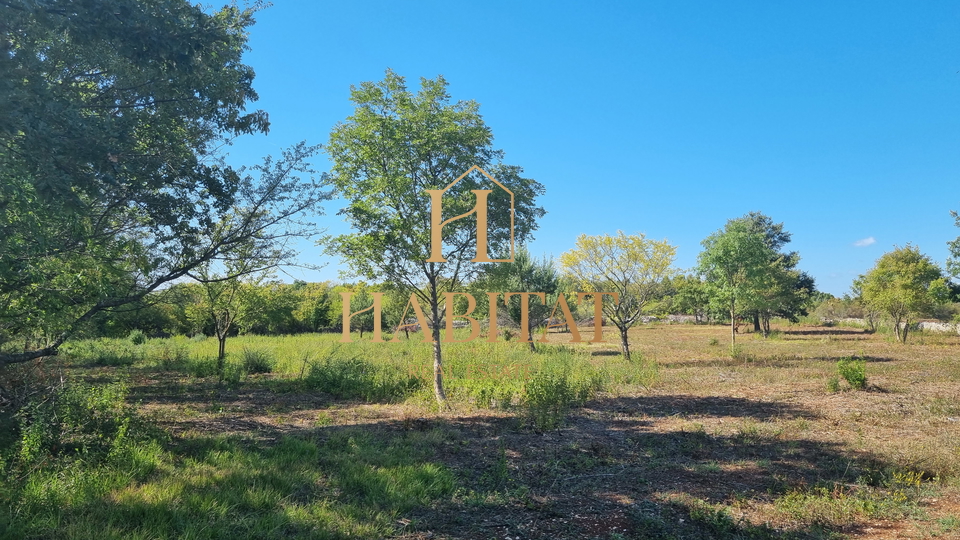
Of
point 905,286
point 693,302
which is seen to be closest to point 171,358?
point 905,286

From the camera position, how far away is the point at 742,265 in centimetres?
2150

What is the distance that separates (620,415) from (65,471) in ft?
25.5

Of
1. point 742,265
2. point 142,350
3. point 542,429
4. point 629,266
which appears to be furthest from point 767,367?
point 142,350

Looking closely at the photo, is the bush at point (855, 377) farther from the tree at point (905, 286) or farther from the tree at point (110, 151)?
the tree at point (905, 286)

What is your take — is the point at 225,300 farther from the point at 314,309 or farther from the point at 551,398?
the point at 314,309

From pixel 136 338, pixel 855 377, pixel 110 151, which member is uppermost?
pixel 110 151

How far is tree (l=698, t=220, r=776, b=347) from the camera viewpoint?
69.7ft

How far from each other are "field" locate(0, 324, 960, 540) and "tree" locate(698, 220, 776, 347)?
10.4 m

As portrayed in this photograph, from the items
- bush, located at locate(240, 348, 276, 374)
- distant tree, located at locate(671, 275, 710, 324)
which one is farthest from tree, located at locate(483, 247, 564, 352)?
distant tree, located at locate(671, 275, 710, 324)

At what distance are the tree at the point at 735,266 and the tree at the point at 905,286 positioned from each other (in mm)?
6038

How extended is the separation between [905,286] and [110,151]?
29.7 meters

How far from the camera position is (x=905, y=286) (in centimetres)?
2183

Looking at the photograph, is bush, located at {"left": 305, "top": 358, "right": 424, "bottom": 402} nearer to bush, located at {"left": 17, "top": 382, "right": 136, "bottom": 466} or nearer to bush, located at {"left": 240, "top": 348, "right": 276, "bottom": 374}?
bush, located at {"left": 240, "top": 348, "right": 276, "bottom": 374}

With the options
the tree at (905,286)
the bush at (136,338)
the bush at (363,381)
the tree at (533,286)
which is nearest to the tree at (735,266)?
the tree at (905,286)
